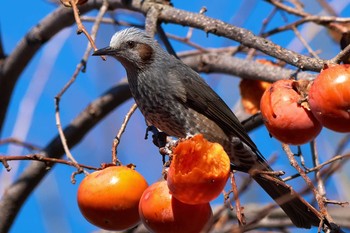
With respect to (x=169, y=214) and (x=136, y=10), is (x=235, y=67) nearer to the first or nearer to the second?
(x=136, y=10)

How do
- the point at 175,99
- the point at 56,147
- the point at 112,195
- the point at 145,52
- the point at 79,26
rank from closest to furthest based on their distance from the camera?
the point at 112,195 → the point at 79,26 → the point at 175,99 → the point at 145,52 → the point at 56,147

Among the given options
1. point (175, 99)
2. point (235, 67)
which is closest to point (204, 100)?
point (175, 99)

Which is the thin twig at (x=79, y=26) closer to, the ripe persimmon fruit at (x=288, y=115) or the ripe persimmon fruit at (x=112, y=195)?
the ripe persimmon fruit at (x=112, y=195)

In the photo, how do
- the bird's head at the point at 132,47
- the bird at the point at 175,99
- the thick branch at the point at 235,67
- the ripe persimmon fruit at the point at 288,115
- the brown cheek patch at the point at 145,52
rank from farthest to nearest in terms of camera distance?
the thick branch at the point at 235,67, the brown cheek patch at the point at 145,52, the bird's head at the point at 132,47, the bird at the point at 175,99, the ripe persimmon fruit at the point at 288,115

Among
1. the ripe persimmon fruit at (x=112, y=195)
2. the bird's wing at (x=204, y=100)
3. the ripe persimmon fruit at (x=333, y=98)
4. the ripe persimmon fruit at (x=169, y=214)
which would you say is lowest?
the ripe persimmon fruit at (x=169, y=214)

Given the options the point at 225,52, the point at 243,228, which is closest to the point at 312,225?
the point at 243,228

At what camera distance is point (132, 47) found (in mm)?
3895

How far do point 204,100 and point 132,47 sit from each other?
480 mm

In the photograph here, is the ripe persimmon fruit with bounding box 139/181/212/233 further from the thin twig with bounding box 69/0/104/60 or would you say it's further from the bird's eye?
the bird's eye

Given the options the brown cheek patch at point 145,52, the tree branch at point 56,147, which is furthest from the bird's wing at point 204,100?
the tree branch at point 56,147

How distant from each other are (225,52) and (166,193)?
9.12 ft

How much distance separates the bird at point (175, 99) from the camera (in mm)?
3617

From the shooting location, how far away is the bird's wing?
3.71 m

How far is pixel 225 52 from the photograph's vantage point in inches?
202
